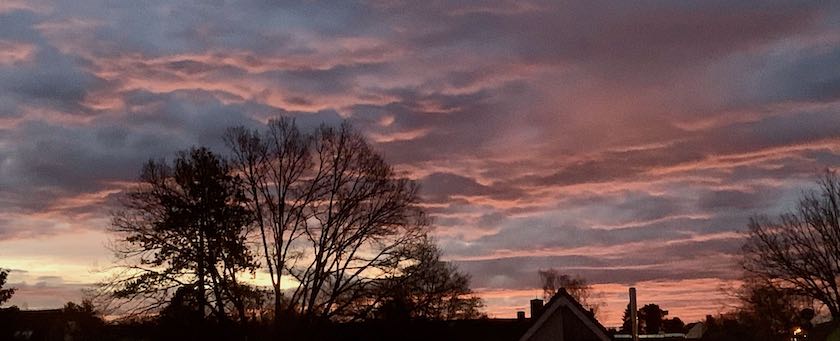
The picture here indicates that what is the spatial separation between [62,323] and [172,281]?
2168 inches

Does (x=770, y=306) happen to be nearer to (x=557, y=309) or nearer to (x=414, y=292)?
(x=414, y=292)

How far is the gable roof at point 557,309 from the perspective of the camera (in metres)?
25.7

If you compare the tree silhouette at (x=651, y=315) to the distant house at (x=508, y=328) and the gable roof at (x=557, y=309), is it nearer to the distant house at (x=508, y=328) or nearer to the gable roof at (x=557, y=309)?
the distant house at (x=508, y=328)

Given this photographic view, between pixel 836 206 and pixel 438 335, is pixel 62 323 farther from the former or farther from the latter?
pixel 836 206

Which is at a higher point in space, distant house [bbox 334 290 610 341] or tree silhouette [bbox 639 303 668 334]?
tree silhouette [bbox 639 303 668 334]

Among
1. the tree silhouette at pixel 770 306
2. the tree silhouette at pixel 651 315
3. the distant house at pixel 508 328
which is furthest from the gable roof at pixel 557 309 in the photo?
the tree silhouette at pixel 651 315

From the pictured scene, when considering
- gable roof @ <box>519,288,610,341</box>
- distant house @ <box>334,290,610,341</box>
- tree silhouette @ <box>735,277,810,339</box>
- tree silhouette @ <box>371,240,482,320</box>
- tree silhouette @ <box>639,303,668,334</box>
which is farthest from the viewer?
tree silhouette @ <box>639,303,668,334</box>

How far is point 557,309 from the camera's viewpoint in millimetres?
26938

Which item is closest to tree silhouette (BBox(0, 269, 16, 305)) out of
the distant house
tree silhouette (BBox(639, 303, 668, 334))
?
the distant house

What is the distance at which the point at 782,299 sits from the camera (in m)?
80.1

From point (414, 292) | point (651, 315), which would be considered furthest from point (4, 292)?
point (651, 315)

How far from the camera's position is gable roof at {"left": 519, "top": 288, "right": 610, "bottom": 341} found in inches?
1011

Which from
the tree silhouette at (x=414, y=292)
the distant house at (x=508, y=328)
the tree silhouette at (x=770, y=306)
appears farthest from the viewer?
the tree silhouette at (x=770, y=306)

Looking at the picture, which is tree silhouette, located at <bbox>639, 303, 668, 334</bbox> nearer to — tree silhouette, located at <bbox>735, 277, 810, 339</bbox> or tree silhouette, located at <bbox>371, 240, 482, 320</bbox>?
tree silhouette, located at <bbox>735, 277, 810, 339</bbox>
